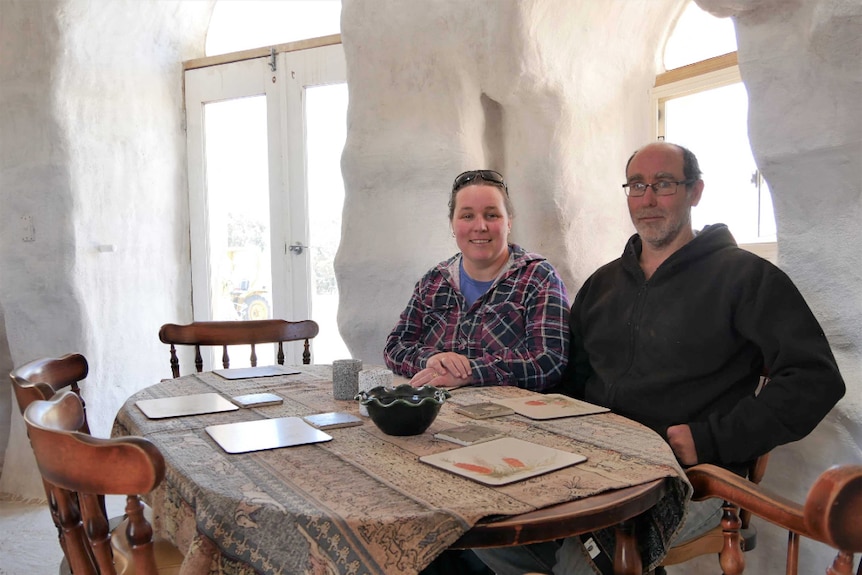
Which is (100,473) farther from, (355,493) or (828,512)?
(828,512)

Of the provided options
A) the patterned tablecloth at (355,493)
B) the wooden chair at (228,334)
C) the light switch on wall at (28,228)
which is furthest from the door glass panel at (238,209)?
the patterned tablecloth at (355,493)

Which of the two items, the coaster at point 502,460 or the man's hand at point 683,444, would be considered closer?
the coaster at point 502,460

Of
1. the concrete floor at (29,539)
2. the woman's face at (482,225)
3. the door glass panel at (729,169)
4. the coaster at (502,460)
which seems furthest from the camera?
the concrete floor at (29,539)

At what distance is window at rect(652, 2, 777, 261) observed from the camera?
2195 mm

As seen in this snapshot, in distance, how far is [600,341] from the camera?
1.74 metres

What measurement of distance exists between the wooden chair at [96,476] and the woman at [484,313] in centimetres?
85

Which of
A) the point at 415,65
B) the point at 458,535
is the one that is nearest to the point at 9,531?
the point at 415,65

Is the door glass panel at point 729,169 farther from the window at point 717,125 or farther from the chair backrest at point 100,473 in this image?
the chair backrest at point 100,473

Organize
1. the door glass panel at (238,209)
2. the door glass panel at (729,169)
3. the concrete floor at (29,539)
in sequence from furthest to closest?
the door glass panel at (238,209)
the concrete floor at (29,539)
the door glass panel at (729,169)

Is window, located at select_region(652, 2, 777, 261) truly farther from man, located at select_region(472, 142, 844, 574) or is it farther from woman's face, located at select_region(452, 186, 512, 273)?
woman's face, located at select_region(452, 186, 512, 273)

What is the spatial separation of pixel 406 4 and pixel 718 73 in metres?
1.13

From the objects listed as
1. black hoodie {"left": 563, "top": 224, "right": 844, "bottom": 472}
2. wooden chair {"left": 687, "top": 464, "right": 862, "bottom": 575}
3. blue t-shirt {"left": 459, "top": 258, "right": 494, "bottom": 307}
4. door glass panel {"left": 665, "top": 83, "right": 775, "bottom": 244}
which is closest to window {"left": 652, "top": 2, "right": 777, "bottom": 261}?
door glass panel {"left": 665, "top": 83, "right": 775, "bottom": 244}

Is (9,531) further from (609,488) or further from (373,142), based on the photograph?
(609,488)

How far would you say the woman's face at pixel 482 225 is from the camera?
1907mm
